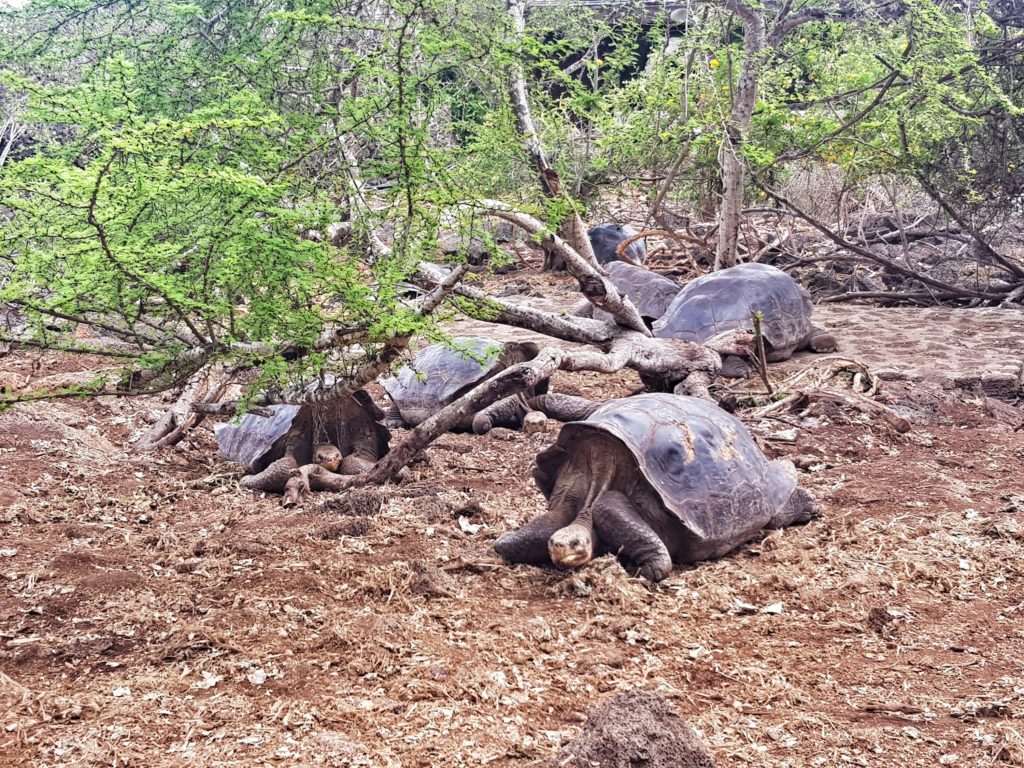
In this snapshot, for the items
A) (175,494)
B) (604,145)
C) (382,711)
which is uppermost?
(604,145)

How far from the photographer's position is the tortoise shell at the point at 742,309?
24.5 ft

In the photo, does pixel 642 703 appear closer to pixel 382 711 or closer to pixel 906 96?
pixel 382 711

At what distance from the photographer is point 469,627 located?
3051mm

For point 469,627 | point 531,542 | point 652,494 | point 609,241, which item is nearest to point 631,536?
point 652,494

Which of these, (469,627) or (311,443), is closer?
(469,627)

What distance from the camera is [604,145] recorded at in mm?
9406

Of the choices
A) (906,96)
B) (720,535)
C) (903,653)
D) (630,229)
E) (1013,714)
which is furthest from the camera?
(630,229)

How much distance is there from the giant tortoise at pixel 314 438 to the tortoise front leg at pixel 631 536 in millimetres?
1989

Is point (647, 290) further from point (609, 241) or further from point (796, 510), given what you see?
point (796, 510)

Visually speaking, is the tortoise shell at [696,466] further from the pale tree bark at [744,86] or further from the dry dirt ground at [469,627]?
the pale tree bark at [744,86]

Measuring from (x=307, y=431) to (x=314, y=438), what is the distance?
0.12 metres

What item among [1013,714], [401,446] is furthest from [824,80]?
[1013,714]

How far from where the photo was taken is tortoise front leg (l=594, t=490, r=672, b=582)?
11.4ft

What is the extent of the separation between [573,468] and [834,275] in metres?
7.45
